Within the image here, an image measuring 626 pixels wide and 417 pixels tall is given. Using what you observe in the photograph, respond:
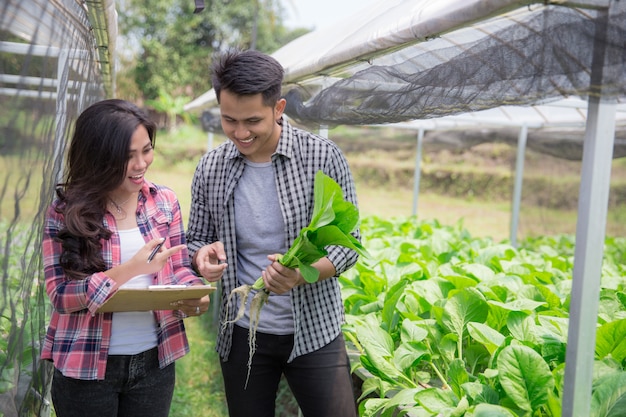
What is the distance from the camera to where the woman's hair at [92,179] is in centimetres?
202

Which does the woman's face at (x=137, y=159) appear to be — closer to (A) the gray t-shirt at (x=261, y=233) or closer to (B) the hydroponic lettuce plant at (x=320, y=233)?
(A) the gray t-shirt at (x=261, y=233)

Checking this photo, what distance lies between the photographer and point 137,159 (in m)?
2.09

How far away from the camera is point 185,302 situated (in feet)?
7.04

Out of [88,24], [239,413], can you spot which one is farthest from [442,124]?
[239,413]

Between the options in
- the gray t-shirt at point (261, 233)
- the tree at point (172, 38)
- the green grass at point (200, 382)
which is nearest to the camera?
the gray t-shirt at point (261, 233)

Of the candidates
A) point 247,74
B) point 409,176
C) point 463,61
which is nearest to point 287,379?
point 247,74

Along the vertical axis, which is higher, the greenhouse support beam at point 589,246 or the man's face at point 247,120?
the man's face at point 247,120

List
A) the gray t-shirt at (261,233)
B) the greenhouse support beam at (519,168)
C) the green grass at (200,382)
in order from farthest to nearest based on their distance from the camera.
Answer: the greenhouse support beam at (519,168) < the green grass at (200,382) < the gray t-shirt at (261,233)

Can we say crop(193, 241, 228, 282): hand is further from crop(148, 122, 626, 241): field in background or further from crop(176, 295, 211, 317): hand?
crop(148, 122, 626, 241): field in background

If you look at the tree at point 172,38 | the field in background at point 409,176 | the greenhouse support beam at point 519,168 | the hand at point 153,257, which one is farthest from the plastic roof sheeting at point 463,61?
the tree at point 172,38

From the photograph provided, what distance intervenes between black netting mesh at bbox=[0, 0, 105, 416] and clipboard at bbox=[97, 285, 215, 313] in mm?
292

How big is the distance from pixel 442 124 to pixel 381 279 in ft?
16.8

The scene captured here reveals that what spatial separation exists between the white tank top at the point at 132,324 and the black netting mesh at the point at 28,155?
0.29 meters

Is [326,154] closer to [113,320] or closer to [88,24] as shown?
[113,320]
